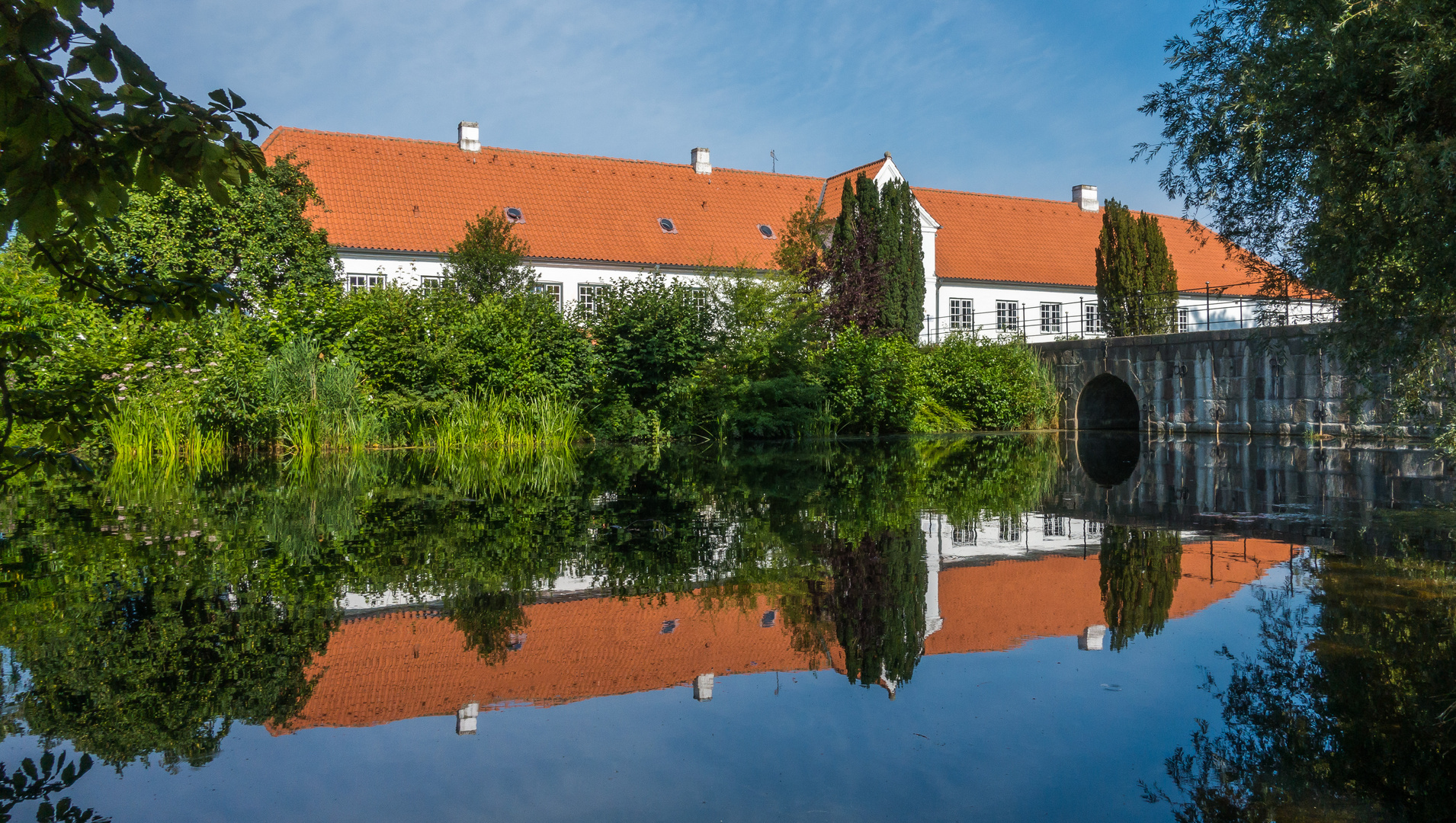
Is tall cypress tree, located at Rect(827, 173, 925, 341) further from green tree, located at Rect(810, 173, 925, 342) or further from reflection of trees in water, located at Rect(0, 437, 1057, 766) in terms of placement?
reflection of trees in water, located at Rect(0, 437, 1057, 766)

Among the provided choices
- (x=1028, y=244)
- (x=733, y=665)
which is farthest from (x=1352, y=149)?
(x=1028, y=244)

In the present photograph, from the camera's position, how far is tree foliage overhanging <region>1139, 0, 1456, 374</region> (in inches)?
193

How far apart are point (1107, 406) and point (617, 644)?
27.3 meters

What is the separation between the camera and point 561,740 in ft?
11.1

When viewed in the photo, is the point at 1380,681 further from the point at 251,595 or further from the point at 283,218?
the point at 283,218

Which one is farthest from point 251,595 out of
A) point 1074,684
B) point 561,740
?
point 1074,684

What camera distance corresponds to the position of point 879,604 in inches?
203

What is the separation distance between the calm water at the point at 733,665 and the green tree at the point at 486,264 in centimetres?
1479

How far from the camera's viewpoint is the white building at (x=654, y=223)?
100 ft

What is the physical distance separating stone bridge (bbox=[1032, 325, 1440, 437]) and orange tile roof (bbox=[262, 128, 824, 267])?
10.0 m

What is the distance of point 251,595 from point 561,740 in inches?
111

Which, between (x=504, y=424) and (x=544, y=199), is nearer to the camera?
(x=504, y=424)

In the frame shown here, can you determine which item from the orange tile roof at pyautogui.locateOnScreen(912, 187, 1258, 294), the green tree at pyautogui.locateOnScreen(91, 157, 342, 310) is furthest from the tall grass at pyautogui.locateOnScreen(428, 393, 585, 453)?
the orange tile roof at pyautogui.locateOnScreen(912, 187, 1258, 294)

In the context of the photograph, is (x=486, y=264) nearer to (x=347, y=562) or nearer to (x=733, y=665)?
(x=347, y=562)
